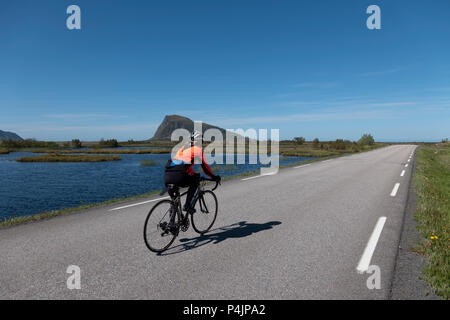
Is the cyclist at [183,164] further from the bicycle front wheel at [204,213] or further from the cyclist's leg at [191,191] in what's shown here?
the bicycle front wheel at [204,213]

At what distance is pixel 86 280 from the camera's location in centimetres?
346

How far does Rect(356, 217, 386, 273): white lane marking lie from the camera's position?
3859mm

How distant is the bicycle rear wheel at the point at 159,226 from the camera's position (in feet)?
14.4

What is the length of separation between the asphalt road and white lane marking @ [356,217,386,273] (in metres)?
0.02

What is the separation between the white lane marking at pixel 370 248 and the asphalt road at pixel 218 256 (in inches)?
0.8

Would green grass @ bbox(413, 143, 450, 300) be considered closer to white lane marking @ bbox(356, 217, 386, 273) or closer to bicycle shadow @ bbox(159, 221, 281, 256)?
white lane marking @ bbox(356, 217, 386, 273)

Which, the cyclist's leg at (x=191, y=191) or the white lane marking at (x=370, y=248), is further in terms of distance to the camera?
the cyclist's leg at (x=191, y=191)

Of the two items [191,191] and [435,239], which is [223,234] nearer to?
[191,191]

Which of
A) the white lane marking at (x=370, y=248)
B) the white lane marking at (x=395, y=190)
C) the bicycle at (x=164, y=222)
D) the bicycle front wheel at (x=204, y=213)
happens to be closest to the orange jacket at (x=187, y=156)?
the bicycle at (x=164, y=222)

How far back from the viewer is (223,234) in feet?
17.6

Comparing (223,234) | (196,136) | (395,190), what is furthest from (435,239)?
(395,190)

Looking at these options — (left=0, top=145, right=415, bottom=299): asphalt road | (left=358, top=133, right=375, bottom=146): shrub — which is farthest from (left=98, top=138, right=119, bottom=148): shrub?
(left=0, top=145, right=415, bottom=299): asphalt road
